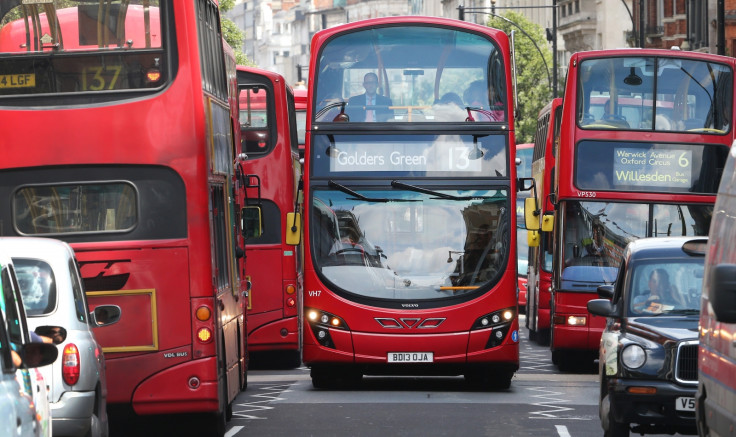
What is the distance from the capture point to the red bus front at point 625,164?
76.4ft

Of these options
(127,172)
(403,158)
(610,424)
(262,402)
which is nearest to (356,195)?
(403,158)

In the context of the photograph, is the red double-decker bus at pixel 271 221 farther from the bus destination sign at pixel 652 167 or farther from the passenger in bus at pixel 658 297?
the passenger in bus at pixel 658 297

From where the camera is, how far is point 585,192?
2333cm

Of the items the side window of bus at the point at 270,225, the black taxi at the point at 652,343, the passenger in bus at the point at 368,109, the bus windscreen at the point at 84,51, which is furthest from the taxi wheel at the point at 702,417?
the side window of bus at the point at 270,225

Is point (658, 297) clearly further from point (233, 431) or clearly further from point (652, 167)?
point (652, 167)

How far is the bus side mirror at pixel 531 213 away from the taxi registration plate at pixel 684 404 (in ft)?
25.9

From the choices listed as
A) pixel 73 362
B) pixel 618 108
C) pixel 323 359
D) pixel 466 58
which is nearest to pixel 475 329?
pixel 323 359

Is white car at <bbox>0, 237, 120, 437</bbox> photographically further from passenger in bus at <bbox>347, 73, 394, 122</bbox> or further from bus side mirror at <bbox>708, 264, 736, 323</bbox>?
passenger in bus at <bbox>347, 73, 394, 122</bbox>

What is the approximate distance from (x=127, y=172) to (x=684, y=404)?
4.77m

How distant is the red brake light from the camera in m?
11.2

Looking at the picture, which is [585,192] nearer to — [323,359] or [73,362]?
[323,359]

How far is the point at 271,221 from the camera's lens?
2520 centimetres

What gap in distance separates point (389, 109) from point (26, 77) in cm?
718

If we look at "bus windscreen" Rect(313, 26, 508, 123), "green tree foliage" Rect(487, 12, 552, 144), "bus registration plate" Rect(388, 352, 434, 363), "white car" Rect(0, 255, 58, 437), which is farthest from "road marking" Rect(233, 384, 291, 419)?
"green tree foliage" Rect(487, 12, 552, 144)
